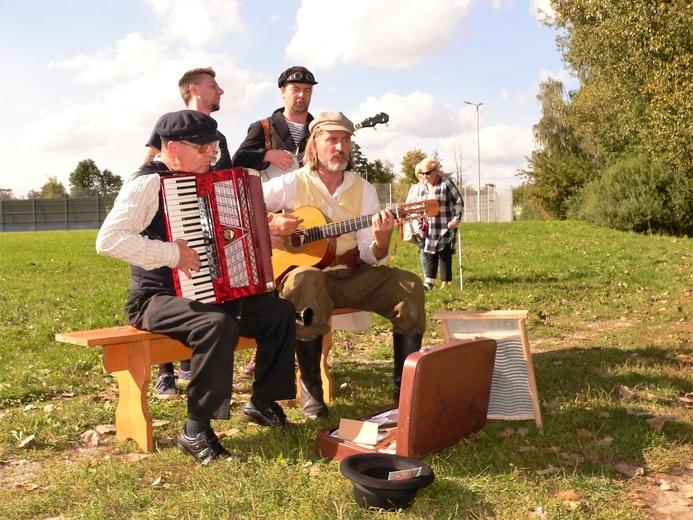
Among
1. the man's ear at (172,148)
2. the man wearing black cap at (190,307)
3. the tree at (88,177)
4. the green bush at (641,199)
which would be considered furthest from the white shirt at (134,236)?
the tree at (88,177)

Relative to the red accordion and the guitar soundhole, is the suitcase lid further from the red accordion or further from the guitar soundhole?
the guitar soundhole

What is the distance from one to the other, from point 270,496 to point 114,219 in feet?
5.85

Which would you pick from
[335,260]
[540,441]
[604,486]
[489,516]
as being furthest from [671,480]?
[335,260]

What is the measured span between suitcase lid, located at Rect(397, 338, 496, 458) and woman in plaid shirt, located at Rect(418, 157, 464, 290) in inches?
259

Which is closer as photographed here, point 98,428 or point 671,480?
point 671,480

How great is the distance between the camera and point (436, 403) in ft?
12.6

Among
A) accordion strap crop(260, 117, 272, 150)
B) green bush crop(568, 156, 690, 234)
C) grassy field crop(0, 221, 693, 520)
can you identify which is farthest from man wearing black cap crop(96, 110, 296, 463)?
green bush crop(568, 156, 690, 234)

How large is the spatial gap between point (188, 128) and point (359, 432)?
203 centimetres

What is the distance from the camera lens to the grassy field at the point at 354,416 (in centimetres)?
346

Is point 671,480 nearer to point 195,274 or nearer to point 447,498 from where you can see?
point 447,498

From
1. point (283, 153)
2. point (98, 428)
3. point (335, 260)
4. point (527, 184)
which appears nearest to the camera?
point (98, 428)

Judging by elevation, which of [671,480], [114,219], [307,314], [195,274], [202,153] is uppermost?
[202,153]

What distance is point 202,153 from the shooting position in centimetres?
433

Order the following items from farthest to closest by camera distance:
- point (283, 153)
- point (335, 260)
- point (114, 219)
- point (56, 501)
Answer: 1. point (283, 153)
2. point (335, 260)
3. point (114, 219)
4. point (56, 501)
